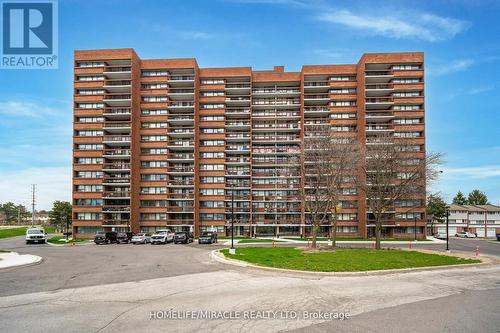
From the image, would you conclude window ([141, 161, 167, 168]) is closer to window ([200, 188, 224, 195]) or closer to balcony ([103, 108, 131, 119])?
window ([200, 188, 224, 195])

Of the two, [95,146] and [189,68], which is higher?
[189,68]

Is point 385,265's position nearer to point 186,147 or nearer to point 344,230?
point 344,230

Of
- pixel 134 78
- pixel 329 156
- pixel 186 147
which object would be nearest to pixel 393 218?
pixel 329 156

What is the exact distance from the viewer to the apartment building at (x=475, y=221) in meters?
95.3

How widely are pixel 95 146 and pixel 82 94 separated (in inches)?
411

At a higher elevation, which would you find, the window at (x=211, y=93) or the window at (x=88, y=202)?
Answer: the window at (x=211, y=93)

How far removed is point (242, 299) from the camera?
1299 centimetres

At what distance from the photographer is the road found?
990 centimetres

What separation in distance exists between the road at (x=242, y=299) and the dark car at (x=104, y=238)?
3149 cm

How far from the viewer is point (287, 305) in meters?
12.1

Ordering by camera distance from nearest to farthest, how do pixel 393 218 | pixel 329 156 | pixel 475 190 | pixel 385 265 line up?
pixel 385 265
pixel 329 156
pixel 393 218
pixel 475 190

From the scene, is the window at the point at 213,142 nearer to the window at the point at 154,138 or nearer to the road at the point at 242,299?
the window at the point at 154,138

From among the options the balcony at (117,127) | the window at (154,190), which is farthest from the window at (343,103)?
the balcony at (117,127)

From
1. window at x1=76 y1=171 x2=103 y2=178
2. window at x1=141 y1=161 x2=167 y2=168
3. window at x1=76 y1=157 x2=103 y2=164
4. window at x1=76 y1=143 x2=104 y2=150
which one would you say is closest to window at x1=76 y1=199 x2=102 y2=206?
window at x1=76 y1=171 x2=103 y2=178
